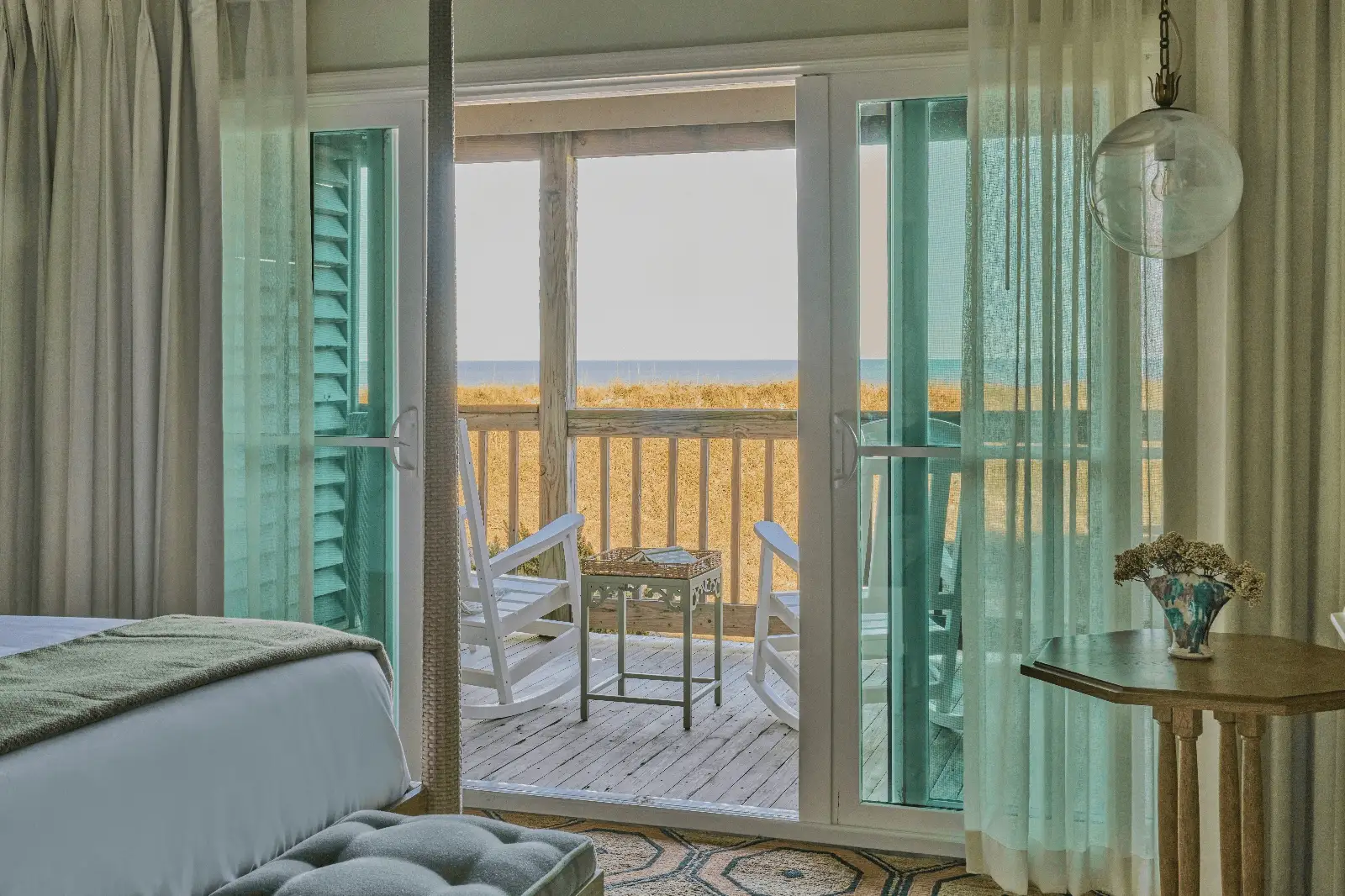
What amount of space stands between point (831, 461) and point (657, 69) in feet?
3.81

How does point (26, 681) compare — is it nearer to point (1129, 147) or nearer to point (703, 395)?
point (1129, 147)

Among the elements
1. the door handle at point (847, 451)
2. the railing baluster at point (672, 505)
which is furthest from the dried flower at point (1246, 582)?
the railing baluster at point (672, 505)

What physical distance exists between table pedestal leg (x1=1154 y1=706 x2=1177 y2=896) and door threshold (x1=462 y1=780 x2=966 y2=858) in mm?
853

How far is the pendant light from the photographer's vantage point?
238cm

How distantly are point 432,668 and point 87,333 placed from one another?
74.4 inches

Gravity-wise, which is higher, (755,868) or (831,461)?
(831,461)

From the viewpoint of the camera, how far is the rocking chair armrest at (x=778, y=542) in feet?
13.1

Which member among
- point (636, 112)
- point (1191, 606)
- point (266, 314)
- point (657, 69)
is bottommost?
point (1191, 606)

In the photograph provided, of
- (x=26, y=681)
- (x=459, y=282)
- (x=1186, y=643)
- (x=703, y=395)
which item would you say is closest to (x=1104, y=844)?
(x=1186, y=643)

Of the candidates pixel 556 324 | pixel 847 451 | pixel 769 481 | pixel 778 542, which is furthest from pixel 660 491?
pixel 847 451

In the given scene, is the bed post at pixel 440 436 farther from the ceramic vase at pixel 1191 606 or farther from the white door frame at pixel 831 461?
the ceramic vase at pixel 1191 606

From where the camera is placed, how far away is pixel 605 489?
584cm

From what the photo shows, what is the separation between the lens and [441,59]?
2.32m

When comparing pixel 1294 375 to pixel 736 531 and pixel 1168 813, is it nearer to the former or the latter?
pixel 1168 813
